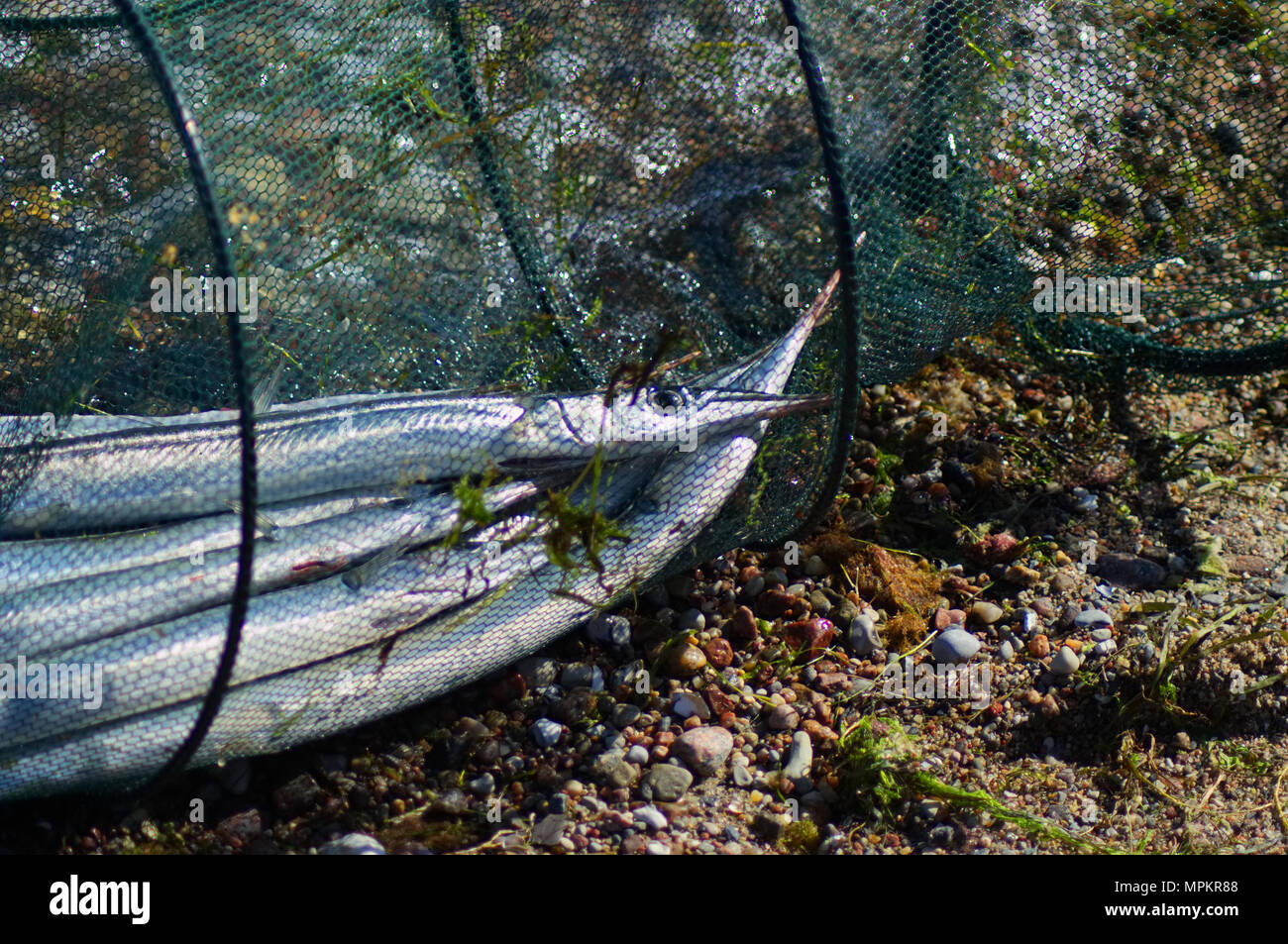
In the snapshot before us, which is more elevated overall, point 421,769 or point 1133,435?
point 1133,435

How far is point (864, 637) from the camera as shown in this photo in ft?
12.4

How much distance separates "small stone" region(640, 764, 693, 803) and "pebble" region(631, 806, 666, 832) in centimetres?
7

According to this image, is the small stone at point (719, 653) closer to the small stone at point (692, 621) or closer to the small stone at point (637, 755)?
the small stone at point (692, 621)

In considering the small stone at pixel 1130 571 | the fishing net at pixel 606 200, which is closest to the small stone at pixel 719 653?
the fishing net at pixel 606 200

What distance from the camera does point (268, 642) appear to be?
10.4 ft

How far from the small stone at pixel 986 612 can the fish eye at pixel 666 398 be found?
4.15ft

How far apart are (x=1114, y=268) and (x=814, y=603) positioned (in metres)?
1.76

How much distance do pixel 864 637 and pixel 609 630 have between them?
2.84 feet

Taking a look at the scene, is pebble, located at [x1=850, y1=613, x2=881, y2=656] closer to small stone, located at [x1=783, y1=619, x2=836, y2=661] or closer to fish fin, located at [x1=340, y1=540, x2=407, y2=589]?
small stone, located at [x1=783, y1=619, x2=836, y2=661]

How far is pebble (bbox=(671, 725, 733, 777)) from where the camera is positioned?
3.38 meters

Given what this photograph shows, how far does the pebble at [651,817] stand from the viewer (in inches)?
126
